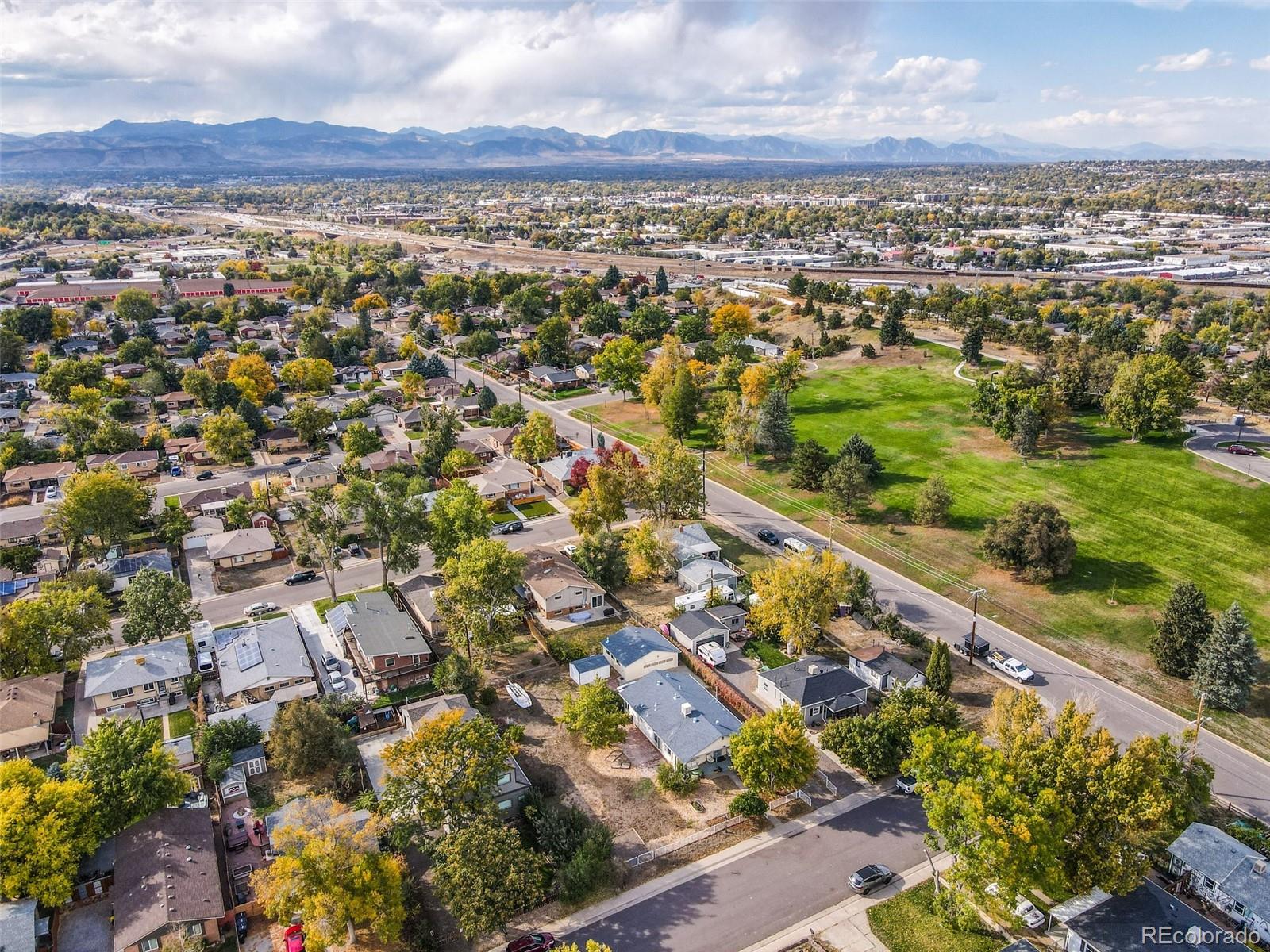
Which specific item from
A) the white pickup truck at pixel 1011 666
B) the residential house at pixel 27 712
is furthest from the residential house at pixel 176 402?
the white pickup truck at pixel 1011 666

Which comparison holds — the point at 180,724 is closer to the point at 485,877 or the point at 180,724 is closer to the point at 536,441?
the point at 485,877

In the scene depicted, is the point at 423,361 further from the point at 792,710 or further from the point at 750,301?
the point at 792,710

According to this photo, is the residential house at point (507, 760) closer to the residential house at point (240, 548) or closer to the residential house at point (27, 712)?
the residential house at point (27, 712)

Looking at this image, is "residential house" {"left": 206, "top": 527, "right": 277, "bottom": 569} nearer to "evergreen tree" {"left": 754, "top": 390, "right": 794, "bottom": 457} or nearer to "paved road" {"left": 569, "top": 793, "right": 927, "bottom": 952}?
"paved road" {"left": 569, "top": 793, "right": 927, "bottom": 952}

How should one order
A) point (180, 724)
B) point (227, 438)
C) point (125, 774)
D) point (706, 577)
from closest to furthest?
point (125, 774), point (180, 724), point (706, 577), point (227, 438)

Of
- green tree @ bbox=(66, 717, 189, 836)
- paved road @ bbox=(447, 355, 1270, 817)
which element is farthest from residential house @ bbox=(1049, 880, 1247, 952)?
green tree @ bbox=(66, 717, 189, 836)

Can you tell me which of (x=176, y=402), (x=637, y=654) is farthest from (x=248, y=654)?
(x=176, y=402)
